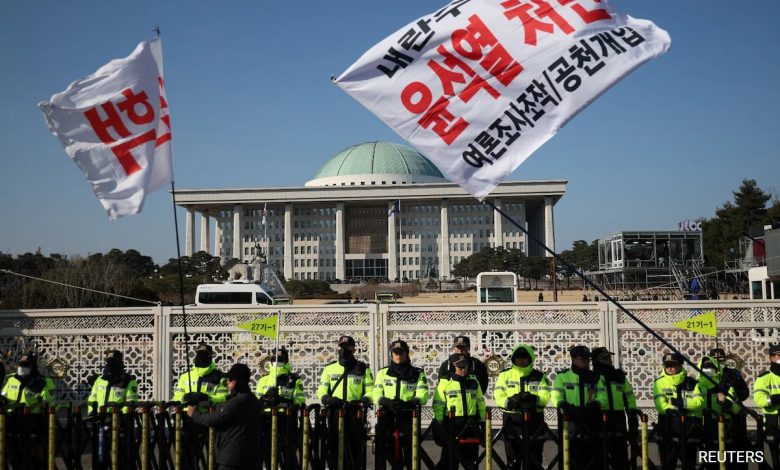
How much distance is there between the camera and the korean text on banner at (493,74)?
5359 mm

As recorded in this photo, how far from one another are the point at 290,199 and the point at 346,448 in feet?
292

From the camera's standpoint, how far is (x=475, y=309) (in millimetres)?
10500

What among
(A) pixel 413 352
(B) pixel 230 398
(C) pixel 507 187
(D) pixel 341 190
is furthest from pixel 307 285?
(B) pixel 230 398

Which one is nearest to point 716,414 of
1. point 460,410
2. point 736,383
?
point 736,383

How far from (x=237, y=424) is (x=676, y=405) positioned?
448 cm

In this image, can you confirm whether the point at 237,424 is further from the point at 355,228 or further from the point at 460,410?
the point at 355,228

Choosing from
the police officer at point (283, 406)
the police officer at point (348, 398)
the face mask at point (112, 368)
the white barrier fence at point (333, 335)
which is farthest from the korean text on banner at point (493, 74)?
the white barrier fence at point (333, 335)

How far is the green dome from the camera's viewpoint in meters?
104

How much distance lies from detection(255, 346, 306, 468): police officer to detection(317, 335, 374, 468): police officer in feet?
1.15

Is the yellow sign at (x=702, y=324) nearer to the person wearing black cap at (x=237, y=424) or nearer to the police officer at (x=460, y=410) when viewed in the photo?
the police officer at (x=460, y=410)

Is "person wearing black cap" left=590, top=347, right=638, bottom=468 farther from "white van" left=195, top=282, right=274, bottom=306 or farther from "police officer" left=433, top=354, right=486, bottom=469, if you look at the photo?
"white van" left=195, top=282, right=274, bottom=306

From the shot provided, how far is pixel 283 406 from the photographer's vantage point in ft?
22.3

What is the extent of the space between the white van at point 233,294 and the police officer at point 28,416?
12943mm

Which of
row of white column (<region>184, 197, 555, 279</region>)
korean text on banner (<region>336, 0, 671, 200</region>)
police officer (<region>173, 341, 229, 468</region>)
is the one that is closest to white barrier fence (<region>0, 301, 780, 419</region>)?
police officer (<region>173, 341, 229, 468</region>)
